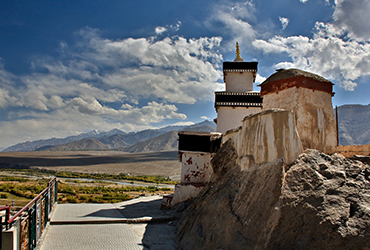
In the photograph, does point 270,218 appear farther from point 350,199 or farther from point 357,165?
point 357,165

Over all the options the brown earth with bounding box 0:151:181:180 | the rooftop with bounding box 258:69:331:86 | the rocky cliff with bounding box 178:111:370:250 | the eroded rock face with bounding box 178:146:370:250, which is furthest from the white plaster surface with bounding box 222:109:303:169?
the brown earth with bounding box 0:151:181:180

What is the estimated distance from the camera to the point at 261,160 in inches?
298

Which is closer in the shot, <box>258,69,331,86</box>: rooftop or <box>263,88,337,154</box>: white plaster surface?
<box>263,88,337,154</box>: white plaster surface

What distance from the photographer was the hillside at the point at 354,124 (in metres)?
150

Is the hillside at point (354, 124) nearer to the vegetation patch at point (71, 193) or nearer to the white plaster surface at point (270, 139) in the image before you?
the vegetation patch at point (71, 193)

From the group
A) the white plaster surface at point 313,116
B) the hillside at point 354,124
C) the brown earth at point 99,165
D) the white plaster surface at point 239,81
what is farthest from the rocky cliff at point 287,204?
the hillside at point 354,124

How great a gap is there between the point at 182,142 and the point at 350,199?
35.4ft

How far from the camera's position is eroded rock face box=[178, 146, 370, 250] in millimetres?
5406

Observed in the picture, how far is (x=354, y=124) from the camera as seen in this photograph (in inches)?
6796

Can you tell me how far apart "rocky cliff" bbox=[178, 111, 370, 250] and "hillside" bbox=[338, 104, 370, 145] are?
163 meters

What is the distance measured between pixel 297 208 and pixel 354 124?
666 feet

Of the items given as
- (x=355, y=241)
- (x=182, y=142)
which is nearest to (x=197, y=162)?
(x=182, y=142)

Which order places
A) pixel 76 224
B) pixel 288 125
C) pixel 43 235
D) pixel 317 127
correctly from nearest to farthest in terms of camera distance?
pixel 288 125 < pixel 317 127 < pixel 43 235 < pixel 76 224

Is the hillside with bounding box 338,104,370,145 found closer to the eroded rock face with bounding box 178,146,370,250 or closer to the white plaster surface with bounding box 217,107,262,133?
the white plaster surface with bounding box 217,107,262,133
